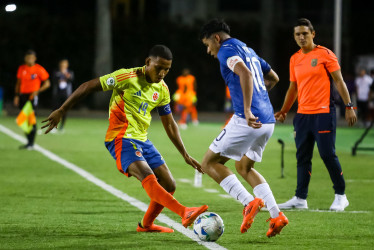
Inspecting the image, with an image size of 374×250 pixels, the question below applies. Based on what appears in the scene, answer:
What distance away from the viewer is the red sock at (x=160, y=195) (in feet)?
25.1

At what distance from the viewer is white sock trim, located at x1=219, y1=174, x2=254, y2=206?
26.1 feet

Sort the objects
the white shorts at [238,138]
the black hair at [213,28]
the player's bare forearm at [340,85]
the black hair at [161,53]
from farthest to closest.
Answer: the player's bare forearm at [340,85]
the black hair at [213,28]
the white shorts at [238,138]
the black hair at [161,53]

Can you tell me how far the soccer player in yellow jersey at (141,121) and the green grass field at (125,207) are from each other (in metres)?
0.48

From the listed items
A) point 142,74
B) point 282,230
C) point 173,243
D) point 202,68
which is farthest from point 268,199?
point 202,68

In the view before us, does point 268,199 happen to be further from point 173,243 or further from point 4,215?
point 4,215

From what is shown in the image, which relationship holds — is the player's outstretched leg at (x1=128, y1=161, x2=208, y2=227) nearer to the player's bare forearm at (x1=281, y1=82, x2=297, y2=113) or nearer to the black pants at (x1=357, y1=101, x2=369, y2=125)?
the player's bare forearm at (x1=281, y1=82, x2=297, y2=113)

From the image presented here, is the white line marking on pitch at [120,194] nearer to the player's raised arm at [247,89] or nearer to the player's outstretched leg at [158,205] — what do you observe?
the player's outstretched leg at [158,205]

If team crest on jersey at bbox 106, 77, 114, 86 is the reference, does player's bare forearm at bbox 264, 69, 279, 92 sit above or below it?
below

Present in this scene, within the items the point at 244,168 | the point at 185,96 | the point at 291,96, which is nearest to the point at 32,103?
the point at 291,96

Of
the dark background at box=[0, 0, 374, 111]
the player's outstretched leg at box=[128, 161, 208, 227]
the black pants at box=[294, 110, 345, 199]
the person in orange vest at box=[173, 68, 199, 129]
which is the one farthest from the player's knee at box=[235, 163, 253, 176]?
the dark background at box=[0, 0, 374, 111]

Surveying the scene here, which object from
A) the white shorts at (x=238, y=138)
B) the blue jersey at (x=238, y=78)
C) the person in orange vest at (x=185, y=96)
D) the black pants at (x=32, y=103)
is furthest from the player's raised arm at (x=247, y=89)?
the person in orange vest at (x=185, y=96)

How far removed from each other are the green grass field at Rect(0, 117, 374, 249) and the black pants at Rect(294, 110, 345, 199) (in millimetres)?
378

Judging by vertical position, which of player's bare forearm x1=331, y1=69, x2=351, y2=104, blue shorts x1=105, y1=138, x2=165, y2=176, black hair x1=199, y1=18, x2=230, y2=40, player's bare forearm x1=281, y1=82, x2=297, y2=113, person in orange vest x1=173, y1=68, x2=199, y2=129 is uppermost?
black hair x1=199, y1=18, x2=230, y2=40

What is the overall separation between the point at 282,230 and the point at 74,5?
45.1 m
